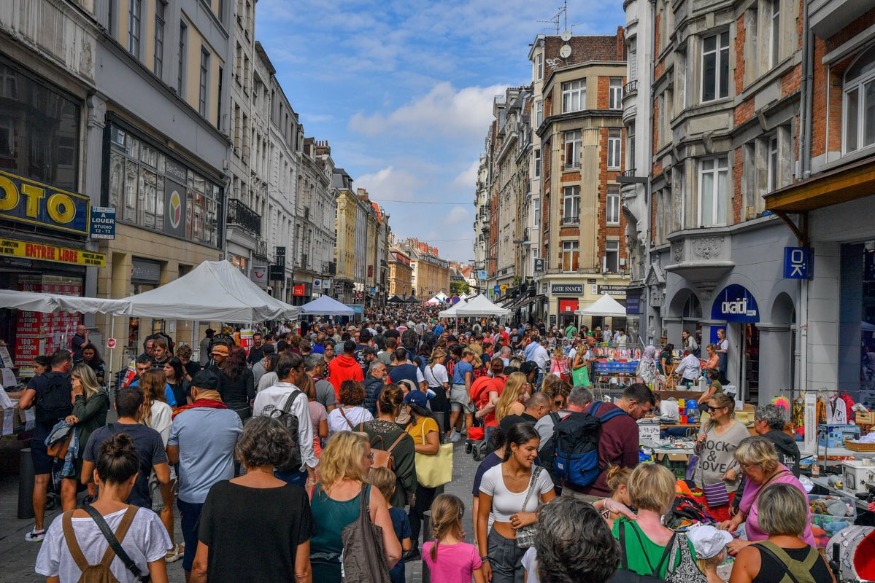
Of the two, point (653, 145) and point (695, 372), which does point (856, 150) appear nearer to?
point (695, 372)

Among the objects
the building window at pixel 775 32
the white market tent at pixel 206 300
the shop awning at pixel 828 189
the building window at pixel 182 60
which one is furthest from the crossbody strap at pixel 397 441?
the building window at pixel 182 60

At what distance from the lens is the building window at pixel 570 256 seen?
4084 centimetres

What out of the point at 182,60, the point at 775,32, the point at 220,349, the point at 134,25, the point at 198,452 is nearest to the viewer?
the point at 198,452

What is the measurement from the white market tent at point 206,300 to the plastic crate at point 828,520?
31.9 ft

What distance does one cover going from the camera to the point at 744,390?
711 inches

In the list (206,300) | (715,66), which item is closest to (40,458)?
(206,300)

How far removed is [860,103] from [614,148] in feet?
90.9

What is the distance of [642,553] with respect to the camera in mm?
3689

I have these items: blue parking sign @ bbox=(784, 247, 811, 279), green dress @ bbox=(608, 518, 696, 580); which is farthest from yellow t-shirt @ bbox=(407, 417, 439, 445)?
blue parking sign @ bbox=(784, 247, 811, 279)

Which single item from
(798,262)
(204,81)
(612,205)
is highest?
(204,81)

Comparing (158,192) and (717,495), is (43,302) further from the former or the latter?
(158,192)

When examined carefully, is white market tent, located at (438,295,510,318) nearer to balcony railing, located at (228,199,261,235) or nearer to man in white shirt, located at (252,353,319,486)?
balcony railing, located at (228,199,261,235)

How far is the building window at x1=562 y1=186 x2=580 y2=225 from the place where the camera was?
133ft

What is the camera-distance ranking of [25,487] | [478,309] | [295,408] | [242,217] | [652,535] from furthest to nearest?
[242,217], [478,309], [25,487], [295,408], [652,535]
